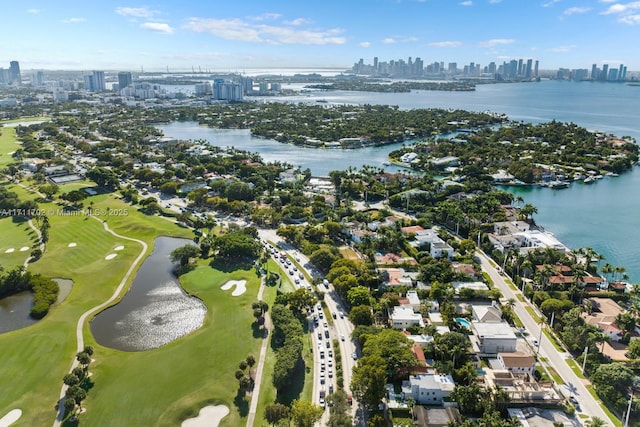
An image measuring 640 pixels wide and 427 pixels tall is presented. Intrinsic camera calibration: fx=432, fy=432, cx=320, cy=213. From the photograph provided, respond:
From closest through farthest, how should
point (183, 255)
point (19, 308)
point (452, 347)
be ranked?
point (452, 347), point (19, 308), point (183, 255)

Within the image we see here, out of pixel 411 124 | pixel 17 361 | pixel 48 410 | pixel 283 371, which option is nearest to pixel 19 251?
pixel 17 361

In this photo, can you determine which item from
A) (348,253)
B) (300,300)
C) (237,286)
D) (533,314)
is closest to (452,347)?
(533,314)

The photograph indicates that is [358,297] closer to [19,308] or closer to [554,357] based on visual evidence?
[554,357]

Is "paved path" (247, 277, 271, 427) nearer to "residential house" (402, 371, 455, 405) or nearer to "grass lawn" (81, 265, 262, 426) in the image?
"grass lawn" (81, 265, 262, 426)

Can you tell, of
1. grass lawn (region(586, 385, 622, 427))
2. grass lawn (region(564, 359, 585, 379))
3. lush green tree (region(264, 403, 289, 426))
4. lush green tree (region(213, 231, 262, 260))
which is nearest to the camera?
lush green tree (region(264, 403, 289, 426))

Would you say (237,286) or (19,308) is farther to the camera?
(237,286)

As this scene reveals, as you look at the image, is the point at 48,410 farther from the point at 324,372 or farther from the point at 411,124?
the point at 411,124

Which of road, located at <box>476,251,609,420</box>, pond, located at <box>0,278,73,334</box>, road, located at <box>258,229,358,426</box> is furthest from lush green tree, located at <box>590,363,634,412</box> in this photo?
pond, located at <box>0,278,73,334</box>
